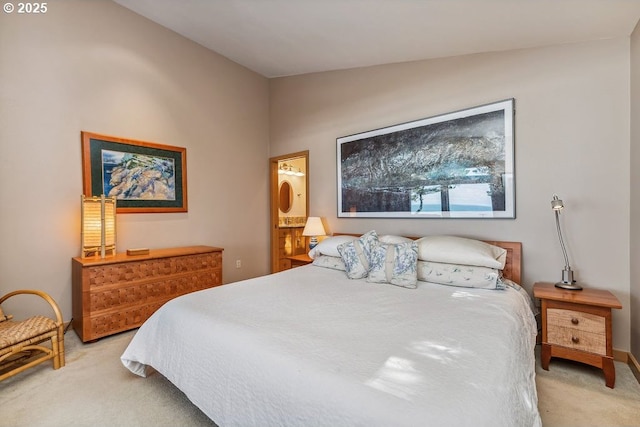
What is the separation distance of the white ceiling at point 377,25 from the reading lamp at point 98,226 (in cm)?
215

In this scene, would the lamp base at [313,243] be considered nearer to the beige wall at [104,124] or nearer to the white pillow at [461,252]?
the beige wall at [104,124]

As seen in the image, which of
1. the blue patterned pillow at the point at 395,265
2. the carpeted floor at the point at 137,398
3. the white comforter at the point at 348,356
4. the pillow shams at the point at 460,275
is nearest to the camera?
the white comforter at the point at 348,356

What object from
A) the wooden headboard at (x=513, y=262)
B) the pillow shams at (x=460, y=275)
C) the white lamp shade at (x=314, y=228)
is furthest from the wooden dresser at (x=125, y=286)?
the wooden headboard at (x=513, y=262)

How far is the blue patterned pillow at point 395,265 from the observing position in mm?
2332

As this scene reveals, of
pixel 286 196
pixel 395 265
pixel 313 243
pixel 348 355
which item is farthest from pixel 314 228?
pixel 348 355

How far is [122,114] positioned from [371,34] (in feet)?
9.10

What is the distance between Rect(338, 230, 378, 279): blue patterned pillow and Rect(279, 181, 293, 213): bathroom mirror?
133 inches

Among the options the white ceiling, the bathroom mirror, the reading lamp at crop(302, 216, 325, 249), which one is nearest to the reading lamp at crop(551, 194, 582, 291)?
the white ceiling

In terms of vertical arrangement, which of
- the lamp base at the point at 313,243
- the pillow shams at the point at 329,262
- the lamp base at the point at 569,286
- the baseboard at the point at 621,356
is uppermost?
the lamp base at the point at 313,243

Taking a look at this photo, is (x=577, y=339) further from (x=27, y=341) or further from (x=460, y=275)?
(x=27, y=341)

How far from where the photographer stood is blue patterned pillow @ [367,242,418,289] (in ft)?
7.65

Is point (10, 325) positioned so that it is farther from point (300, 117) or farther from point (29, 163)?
point (300, 117)

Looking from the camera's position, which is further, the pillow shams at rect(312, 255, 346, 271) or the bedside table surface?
the pillow shams at rect(312, 255, 346, 271)

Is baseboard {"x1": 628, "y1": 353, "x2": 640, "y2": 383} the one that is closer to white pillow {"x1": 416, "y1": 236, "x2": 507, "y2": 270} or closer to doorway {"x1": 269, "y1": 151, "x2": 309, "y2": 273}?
white pillow {"x1": 416, "y1": 236, "x2": 507, "y2": 270}
